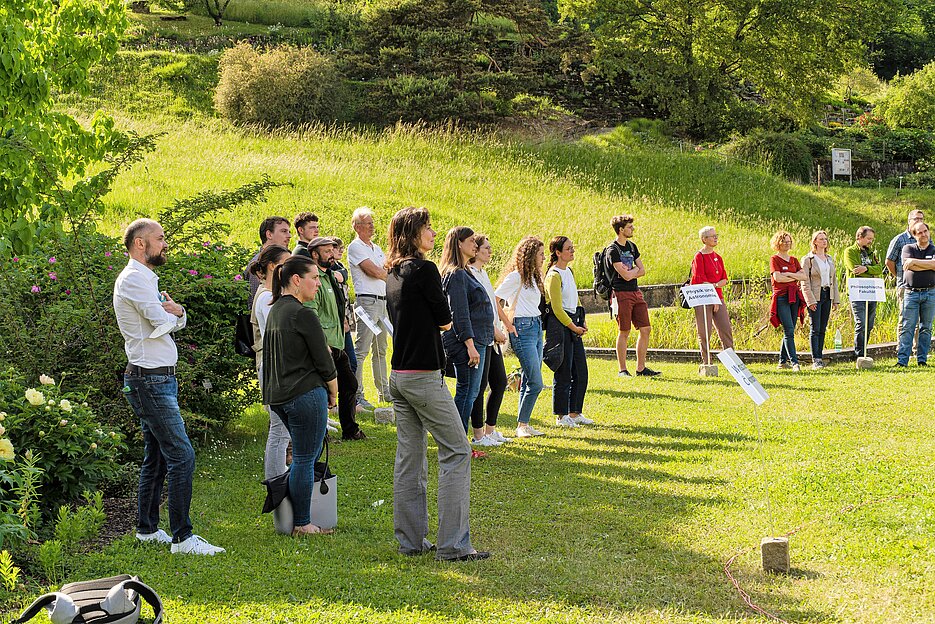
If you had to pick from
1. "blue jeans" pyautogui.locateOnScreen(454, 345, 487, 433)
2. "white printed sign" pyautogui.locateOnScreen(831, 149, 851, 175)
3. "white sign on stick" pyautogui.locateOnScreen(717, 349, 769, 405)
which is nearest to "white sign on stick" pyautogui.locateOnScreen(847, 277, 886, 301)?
"blue jeans" pyautogui.locateOnScreen(454, 345, 487, 433)

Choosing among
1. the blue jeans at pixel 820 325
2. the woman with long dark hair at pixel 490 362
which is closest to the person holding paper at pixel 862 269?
the blue jeans at pixel 820 325

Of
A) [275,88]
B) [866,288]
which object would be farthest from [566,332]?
[275,88]

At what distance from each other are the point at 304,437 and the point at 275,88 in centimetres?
3206

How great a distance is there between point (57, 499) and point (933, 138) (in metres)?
47.6

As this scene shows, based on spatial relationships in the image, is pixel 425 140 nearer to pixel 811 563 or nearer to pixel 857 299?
pixel 857 299

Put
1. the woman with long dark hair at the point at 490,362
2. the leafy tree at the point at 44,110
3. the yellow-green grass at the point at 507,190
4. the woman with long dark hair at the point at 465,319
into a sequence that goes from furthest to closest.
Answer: the yellow-green grass at the point at 507,190 < the woman with long dark hair at the point at 490,362 < the leafy tree at the point at 44,110 < the woman with long dark hair at the point at 465,319

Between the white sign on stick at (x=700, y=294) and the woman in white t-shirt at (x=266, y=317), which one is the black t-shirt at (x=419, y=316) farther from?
the white sign on stick at (x=700, y=294)

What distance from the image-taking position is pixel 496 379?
9609 mm

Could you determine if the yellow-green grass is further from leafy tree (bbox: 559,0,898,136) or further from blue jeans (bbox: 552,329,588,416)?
blue jeans (bbox: 552,329,588,416)

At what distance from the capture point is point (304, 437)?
21.7 ft

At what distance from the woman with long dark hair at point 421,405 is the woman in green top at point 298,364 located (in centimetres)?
55

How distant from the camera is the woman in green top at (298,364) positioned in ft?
21.3

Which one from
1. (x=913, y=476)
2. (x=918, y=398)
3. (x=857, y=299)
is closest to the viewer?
(x=913, y=476)

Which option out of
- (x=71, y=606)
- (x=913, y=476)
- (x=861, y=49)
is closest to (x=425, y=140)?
(x=861, y=49)
